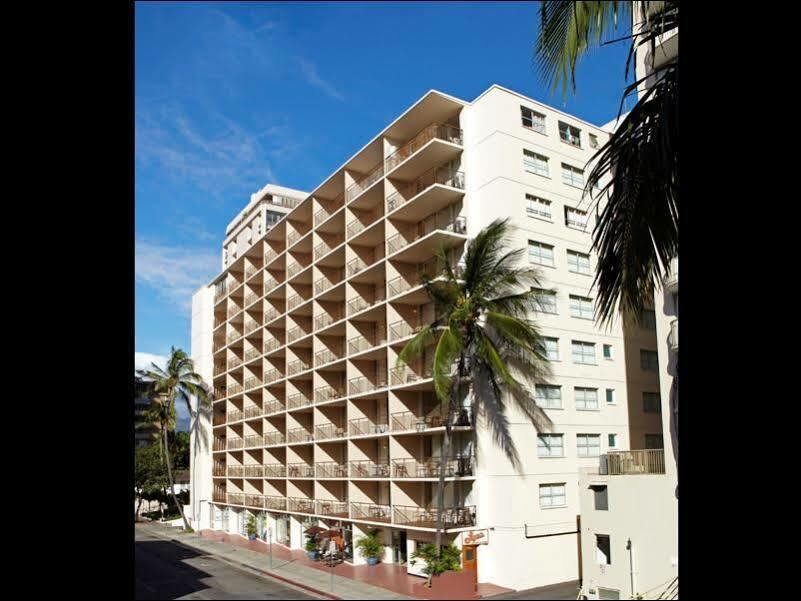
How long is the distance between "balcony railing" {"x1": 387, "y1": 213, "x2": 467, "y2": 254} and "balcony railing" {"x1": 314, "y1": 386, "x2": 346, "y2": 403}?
11571mm

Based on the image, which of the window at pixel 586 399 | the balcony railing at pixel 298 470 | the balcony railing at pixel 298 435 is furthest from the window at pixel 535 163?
the balcony railing at pixel 298 470

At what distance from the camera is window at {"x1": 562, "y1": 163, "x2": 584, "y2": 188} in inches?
1597

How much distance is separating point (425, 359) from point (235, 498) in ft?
108

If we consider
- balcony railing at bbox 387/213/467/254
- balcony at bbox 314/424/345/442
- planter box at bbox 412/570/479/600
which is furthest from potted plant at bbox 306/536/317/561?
balcony railing at bbox 387/213/467/254

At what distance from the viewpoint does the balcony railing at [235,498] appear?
6299cm

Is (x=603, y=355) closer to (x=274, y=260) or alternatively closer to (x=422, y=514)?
(x=422, y=514)

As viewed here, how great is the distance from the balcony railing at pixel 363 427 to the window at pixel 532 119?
1865 cm

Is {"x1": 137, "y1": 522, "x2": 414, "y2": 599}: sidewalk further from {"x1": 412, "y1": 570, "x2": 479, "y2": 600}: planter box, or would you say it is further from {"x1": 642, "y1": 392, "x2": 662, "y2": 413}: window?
{"x1": 642, "y1": 392, "x2": 662, "y2": 413}: window

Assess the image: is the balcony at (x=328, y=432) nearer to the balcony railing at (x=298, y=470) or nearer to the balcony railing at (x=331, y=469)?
the balcony railing at (x=331, y=469)

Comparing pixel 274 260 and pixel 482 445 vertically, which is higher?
pixel 274 260

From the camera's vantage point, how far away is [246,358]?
63844 mm
